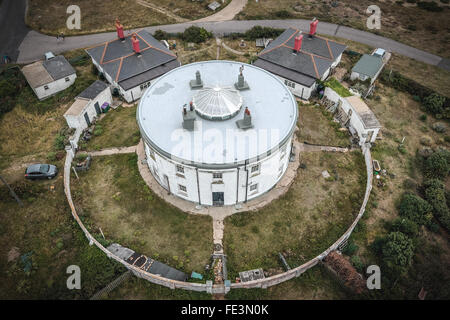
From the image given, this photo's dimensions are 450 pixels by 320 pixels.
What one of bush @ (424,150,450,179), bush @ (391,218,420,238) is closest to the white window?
bush @ (391,218,420,238)

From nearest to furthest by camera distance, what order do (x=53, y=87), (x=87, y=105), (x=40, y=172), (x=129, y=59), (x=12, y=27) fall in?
1. (x=40, y=172)
2. (x=87, y=105)
3. (x=53, y=87)
4. (x=129, y=59)
5. (x=12, y=27)

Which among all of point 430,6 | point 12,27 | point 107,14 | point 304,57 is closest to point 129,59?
point 107,14

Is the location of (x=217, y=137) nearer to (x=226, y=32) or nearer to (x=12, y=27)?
(x=226, y=32)

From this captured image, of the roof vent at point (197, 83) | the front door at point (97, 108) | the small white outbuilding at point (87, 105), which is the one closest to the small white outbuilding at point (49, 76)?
the small white outbuilding at point (87, 105)

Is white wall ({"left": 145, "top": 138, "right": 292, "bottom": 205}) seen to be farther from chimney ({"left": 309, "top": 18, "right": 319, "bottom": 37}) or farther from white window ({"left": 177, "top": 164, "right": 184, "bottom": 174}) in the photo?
chimney ({"left": 309, "top": 18, "right": 319, "bottom": 37})

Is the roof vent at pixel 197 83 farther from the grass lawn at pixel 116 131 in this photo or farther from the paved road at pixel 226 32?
the paved road at pixel 226 32
